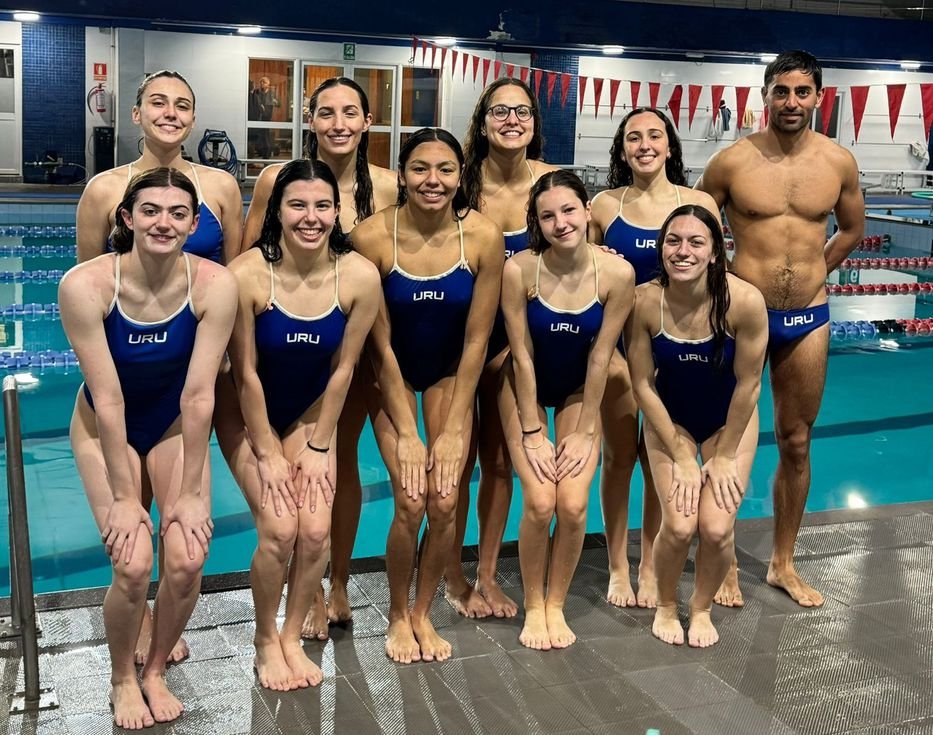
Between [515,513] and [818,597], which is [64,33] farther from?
[818,597]

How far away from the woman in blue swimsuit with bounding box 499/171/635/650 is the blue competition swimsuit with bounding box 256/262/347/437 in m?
0.66

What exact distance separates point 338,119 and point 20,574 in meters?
1.77

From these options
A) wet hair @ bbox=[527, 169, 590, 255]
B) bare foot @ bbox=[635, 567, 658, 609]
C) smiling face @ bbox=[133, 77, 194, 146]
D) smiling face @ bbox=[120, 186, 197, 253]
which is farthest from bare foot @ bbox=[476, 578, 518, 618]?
smiling face @ bbox=[133, 77, 194, 146]

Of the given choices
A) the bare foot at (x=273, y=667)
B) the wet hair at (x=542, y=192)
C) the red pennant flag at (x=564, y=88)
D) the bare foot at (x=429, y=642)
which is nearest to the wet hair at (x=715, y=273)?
the wet hair at (x=542, y=192)

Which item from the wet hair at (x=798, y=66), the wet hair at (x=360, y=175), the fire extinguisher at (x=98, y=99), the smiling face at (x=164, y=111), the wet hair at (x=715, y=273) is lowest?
the wet hair at (x=715, y=273)

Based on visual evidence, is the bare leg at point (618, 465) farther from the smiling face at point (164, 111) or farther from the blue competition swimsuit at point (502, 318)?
the smiling face at point (164, 111)

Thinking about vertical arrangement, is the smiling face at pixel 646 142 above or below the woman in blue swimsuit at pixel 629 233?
above

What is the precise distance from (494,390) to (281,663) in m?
1.24

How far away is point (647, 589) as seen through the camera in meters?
4.23

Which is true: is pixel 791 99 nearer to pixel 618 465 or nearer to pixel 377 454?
pixel 618 465

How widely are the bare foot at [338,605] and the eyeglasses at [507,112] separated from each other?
1.78 metres

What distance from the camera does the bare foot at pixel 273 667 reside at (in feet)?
11.3

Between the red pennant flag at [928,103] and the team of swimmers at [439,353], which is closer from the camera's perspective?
the team of swimmers at [439,353]

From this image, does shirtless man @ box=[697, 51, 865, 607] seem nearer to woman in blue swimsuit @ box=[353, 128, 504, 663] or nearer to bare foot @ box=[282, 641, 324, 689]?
woman in blue swimsuit @ box=[353, 128, 504, 663]
